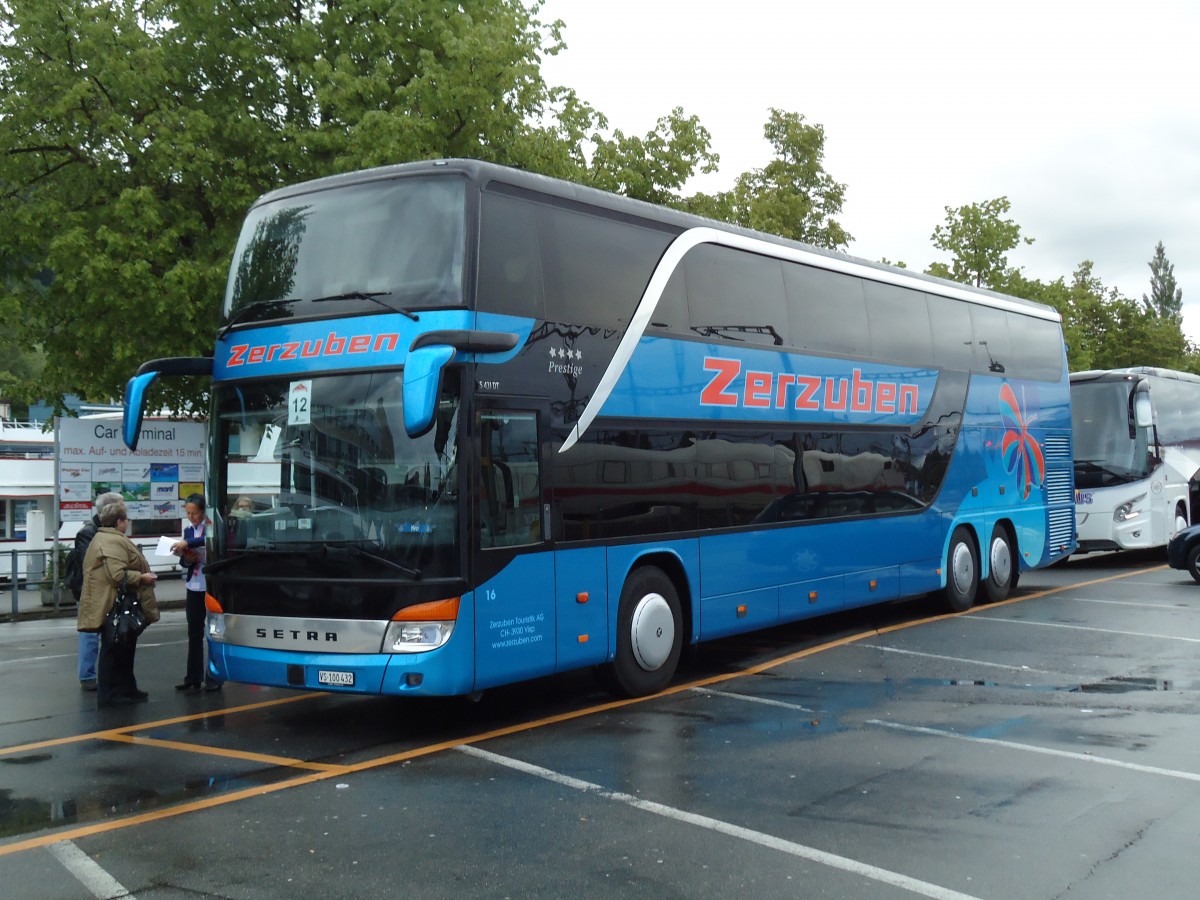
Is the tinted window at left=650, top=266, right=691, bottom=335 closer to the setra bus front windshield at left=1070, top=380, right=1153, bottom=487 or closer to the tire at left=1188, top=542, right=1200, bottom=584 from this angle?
the tire at left=1188, top=542, right=1200, bottom=584

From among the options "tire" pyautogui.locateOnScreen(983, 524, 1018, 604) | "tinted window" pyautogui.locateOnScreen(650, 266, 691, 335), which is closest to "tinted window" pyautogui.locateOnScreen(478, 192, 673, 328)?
Result: "tinted window" pyautogui.locateOnScreen(650, 266, 691, 335)

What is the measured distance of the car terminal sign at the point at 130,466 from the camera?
20078 mm

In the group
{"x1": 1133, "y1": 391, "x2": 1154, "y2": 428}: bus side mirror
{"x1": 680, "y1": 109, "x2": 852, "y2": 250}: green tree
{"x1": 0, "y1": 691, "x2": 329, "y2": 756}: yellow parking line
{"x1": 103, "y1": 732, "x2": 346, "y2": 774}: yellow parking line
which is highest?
{"x1": 680, "y1": 109, "x2": 852, "y2": 250}: green tree

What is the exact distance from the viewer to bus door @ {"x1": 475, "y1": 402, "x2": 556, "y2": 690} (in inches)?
348

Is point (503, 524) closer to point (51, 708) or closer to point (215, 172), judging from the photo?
point (51, 708)

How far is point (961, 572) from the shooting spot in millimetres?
16375

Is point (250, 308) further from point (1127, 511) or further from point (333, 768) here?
point (1127, 511)

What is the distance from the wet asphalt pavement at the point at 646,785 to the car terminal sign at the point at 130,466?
8179 mm

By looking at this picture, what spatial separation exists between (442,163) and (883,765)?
532cm

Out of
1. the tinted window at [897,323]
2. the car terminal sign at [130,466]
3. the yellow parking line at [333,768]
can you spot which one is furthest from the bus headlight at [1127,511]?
the car terminal sign at [130,466]

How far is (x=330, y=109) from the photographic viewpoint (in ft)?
69.6

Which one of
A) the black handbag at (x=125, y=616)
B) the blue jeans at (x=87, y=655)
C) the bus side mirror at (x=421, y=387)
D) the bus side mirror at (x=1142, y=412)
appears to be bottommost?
the blue jeans at (x=87, y=655)

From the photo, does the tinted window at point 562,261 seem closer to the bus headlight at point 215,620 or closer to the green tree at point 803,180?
the bus headlight at point 215,620

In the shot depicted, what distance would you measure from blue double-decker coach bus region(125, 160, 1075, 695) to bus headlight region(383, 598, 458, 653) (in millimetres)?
16
